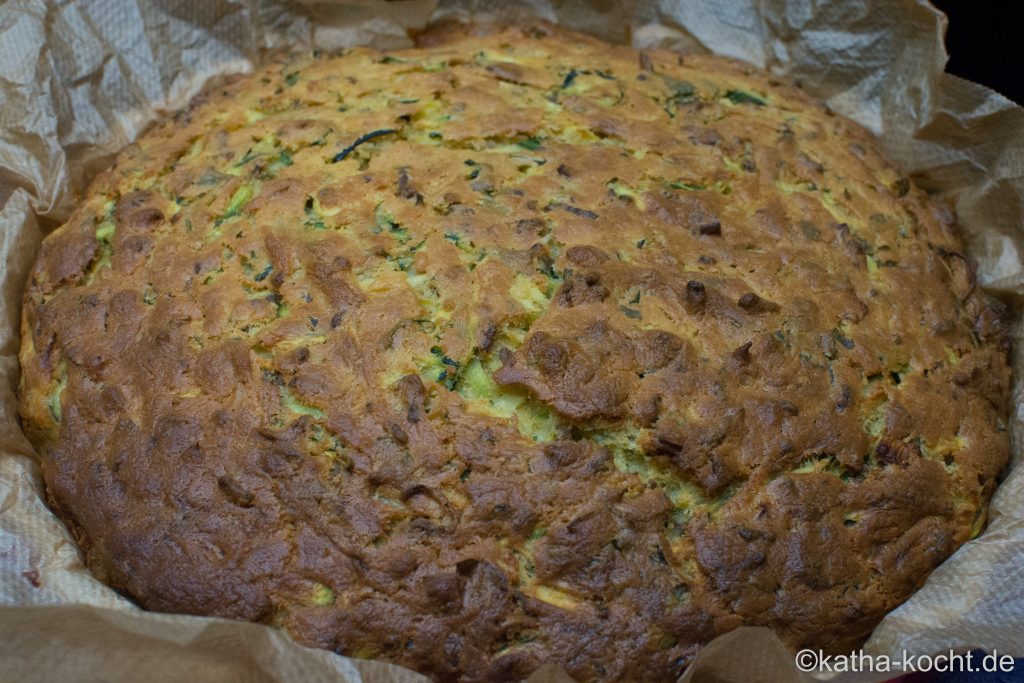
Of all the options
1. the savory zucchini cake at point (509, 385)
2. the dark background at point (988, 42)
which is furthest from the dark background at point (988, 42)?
the savory zucchini cake at point (509, 385)

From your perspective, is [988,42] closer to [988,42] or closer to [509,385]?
[988,42]

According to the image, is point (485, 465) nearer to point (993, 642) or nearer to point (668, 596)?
point (668, 596)

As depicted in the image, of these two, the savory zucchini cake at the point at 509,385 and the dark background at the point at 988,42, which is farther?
the dark background at the point at 988,42

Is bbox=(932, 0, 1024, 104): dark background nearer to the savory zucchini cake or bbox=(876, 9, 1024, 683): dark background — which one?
bbox=(876, 9, 1024, 683): dark background

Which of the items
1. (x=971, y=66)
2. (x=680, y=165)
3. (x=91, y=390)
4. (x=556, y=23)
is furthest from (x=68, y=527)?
(x=971, y=66)

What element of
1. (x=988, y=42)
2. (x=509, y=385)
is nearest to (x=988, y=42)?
(x=988, y=42)

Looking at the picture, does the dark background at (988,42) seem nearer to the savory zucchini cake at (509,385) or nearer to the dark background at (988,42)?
the dark background at (988,42)
